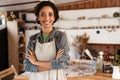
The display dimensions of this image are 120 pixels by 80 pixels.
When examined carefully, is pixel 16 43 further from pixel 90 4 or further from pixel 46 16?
pixel 46 16

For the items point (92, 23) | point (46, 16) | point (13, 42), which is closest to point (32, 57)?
point (46, 16)

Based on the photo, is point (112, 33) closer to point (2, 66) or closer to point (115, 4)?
point (115, 4)

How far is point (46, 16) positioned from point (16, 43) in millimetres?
3470

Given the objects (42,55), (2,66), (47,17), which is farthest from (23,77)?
(2,66)

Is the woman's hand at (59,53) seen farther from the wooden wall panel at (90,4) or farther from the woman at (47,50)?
the wooden wall panel at (90,4)

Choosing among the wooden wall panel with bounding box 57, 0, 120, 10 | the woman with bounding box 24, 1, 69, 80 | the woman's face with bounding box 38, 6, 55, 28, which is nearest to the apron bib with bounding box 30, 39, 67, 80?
the woman with bounding box 24, 1, 69, 80

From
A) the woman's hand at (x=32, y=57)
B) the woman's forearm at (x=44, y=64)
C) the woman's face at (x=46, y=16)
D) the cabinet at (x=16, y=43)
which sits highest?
the woman's face at (x=46, y=16)

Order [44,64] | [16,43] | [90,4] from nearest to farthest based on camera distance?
[44,64] → [90,4] → [16,43]

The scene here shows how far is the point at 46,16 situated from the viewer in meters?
1.27

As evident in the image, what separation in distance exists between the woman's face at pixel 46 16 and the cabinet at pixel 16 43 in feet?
11.0

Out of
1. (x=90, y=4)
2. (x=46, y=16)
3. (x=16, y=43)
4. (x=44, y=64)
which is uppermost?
(x=90, y=4)

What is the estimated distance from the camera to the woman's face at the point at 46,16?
128cm

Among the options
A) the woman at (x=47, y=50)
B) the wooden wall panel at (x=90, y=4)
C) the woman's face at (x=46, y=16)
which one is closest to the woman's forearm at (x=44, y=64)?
the woman at (x=47, y=50)

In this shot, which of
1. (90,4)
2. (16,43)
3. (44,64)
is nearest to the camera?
(44,64)
